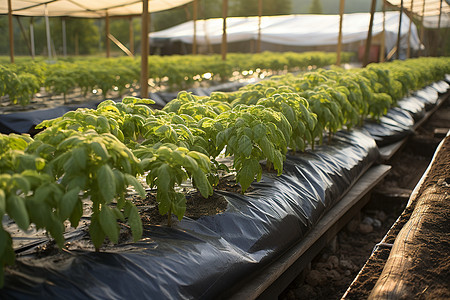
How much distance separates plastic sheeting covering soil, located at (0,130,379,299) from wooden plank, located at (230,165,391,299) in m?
0.06

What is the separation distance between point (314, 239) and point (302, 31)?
27.8m

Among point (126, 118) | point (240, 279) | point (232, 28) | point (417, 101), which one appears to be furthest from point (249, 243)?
point (232, 28)

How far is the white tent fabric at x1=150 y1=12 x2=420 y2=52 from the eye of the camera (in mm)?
27688

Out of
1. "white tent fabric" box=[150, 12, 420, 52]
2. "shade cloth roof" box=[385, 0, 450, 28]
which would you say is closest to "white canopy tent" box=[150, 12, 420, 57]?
"white tent fabric" box=[150, 12, 420, 52]

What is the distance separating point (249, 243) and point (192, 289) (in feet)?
2.16

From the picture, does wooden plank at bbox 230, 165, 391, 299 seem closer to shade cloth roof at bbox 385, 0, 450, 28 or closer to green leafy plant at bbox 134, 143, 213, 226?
green leafy plant at bbox 134, 143, 213, 226

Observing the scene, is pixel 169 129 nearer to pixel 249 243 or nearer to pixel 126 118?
pixel 126 118

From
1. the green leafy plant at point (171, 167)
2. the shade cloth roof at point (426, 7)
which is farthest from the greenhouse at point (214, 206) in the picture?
the shade cloth roof at point (426, 7)

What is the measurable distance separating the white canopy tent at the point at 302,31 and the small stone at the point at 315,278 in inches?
955

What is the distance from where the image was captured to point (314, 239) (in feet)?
12.1

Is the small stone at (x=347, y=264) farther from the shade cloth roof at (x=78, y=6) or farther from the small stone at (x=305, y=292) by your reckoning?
the shade cloth roof at (x=78, y=6)

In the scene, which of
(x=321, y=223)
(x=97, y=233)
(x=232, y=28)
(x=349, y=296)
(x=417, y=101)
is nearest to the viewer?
(x=97, y=233)

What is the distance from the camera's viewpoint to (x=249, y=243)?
3.04 meters

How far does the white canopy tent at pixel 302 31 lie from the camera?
90.8ft
